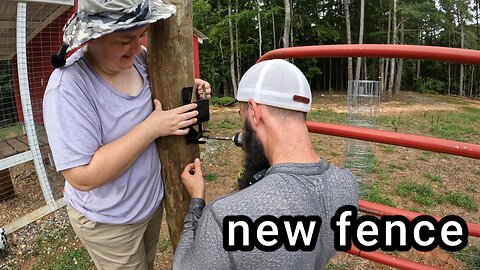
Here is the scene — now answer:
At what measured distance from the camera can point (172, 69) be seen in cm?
153

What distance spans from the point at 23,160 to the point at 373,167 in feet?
18.0

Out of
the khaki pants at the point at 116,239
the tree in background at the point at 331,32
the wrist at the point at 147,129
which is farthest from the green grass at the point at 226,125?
the tree in background at the point at 331,32

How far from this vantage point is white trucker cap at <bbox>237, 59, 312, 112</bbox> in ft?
3.68

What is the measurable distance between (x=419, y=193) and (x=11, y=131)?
680cm

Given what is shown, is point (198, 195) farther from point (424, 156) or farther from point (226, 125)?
point (226, 125)

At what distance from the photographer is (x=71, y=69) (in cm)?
128

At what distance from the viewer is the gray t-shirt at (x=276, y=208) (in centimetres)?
100

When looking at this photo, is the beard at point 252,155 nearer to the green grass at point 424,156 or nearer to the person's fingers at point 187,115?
the person's fingers at point 187,115

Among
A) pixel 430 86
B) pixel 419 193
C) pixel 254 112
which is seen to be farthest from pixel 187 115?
pixel 430 86

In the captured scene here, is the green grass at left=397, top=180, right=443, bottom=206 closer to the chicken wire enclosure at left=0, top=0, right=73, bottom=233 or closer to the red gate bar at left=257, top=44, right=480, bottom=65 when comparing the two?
the red gate bar at left=257, top=44, right=480, bottom=65

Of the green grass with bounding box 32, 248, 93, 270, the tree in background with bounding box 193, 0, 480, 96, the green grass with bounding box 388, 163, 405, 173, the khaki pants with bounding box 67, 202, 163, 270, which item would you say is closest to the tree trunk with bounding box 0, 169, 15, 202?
the green grass with bounding box 32, 248, 93, 270

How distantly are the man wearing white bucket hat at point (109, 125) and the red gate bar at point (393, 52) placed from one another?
28.4 inches

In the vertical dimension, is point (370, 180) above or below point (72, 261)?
above

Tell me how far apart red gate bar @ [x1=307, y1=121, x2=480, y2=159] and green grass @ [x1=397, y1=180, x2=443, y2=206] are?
3.57 meters
